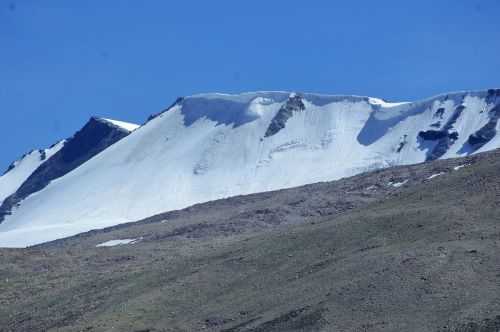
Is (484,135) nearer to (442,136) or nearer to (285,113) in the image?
(442,136)

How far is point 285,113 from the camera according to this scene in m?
151

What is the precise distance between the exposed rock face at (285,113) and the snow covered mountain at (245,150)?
0.15m

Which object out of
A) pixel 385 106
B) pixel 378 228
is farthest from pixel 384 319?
pixel 385 106

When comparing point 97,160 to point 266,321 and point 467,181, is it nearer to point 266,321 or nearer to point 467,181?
point 467,181

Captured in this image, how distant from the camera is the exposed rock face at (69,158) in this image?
17562cm

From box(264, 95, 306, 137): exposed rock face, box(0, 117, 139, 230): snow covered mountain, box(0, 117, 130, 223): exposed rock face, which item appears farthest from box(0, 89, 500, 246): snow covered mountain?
box(0, 117, 139, 230): snow covered mountain

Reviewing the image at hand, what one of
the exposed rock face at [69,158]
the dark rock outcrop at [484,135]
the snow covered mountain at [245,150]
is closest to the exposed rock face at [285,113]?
the snow covered mountain at [245,150]

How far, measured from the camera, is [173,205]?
405ft

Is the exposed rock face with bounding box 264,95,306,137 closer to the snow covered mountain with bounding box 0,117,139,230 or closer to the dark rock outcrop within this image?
the dark rock outcrop

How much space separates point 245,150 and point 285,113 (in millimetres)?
12804

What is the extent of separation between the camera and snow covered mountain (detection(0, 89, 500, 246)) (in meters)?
126

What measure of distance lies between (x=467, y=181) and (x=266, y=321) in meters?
18.2

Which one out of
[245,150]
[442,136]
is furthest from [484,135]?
[245,150]

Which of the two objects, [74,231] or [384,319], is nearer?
[384,319]
